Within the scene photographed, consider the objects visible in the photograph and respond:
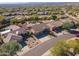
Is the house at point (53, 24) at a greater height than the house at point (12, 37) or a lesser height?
greater

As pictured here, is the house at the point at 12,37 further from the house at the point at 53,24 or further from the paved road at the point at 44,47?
the house at the point at 53,24

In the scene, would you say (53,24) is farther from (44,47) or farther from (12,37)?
(12,37)

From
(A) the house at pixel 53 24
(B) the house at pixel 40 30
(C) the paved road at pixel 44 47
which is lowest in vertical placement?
(C) the paved road at pixel 44 47

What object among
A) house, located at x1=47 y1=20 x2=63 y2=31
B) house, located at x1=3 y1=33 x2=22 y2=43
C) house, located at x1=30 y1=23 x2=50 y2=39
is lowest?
house, located at x1=3 y1=33 x2=22 y2=43

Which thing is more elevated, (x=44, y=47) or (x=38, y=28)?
(x=38, y=28)

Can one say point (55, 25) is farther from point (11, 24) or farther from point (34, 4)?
point (11, 24)

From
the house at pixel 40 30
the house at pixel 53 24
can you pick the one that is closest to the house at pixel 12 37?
the house at pixel 40 30

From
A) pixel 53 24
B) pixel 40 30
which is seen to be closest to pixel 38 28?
pixel 40 30

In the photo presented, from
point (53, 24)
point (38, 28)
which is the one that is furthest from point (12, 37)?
point (53, 24)

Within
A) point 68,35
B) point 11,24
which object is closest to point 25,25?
point 11,24

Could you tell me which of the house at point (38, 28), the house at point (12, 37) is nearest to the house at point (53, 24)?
the house at point (38, 28)

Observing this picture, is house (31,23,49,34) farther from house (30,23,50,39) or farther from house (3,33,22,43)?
house (3,33,22,43)

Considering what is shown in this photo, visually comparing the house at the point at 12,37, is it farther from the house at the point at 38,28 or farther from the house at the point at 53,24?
the house at the point at 53,24

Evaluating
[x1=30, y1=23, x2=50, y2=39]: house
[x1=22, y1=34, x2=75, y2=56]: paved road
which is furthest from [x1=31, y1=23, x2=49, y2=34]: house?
[x1=22, y1=34, x2=75, y2=56]: paved road
